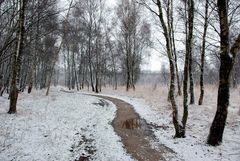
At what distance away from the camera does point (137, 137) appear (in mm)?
8828

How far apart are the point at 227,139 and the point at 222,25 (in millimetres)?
4175

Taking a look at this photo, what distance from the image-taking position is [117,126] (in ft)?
34.2

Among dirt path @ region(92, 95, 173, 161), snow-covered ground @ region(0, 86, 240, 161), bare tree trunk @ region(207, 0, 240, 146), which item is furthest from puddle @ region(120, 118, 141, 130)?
bare tree trunk @ region(207, 0, 240, 146)

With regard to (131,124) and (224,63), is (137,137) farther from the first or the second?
(224,63)

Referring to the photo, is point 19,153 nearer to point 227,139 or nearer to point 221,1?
point 227,139

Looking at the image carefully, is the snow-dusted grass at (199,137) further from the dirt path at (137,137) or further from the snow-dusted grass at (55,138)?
the snow-dusted grass at (55,138)

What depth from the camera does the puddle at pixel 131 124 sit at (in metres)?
10.4

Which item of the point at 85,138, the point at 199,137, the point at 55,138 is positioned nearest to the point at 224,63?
the point at 199,137

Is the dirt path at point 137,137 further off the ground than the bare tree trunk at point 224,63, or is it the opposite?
the bare tree trunk at point 224,63

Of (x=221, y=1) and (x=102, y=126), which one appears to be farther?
(x=102, y=126)

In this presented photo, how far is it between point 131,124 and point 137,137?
222cm

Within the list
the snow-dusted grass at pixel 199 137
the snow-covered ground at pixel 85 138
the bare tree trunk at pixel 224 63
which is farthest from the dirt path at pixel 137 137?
the bare tree trunk at pixel 224 63

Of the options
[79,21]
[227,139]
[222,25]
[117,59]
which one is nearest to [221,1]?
[222,25]

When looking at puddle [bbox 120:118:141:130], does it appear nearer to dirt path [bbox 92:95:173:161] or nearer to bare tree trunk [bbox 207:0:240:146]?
dirt path [bbox 92:95:173:161]
